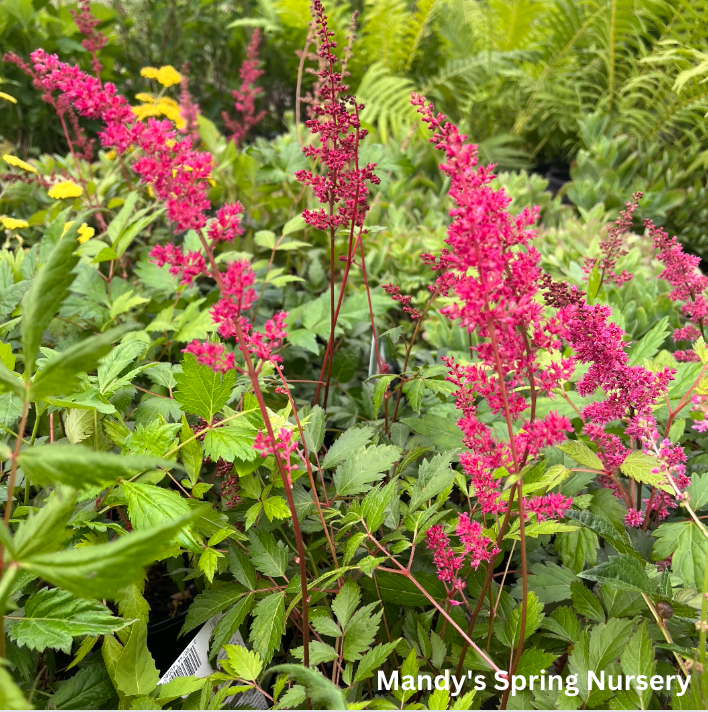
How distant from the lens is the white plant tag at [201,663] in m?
0.72

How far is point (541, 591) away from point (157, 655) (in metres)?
0.61

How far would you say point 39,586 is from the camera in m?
0.79

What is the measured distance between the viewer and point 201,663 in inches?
30.3

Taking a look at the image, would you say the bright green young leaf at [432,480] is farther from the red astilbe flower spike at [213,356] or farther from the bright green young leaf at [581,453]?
the red astilbe flower spike at [213,356]

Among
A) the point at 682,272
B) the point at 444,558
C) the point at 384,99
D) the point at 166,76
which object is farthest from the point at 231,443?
the point at 384,99

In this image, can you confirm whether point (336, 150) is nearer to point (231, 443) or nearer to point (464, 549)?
point (231, 443)

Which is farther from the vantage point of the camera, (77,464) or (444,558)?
(444,558)

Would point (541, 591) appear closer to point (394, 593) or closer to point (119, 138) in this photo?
point (394, 593)

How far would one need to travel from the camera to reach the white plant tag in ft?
2.35

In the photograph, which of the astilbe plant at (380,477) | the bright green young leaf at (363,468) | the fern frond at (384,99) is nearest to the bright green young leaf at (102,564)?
the astilbe plant at (380,477)

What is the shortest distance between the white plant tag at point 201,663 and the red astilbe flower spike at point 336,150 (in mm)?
618

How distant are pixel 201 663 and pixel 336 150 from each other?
758 millimetres

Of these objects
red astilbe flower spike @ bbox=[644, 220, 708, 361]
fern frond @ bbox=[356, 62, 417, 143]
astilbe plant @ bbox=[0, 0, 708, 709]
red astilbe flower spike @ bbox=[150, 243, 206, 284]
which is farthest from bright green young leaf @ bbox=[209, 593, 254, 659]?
fern frond @ bbox=[356, 62, 417, 143]

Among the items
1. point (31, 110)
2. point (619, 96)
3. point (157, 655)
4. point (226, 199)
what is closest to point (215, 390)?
point (157, 655)
